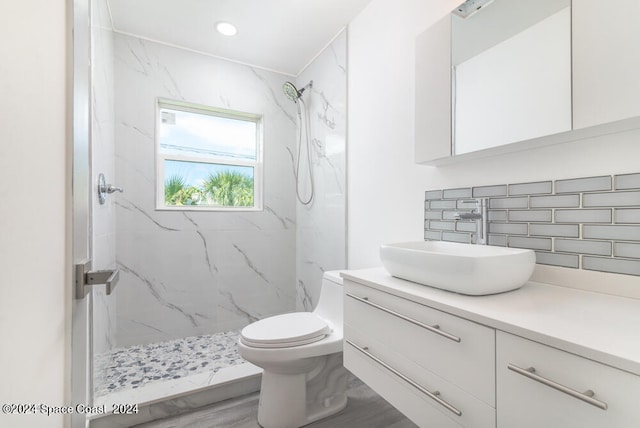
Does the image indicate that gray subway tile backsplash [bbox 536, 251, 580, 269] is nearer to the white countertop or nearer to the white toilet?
the white countertop

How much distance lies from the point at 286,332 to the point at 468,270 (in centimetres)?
102

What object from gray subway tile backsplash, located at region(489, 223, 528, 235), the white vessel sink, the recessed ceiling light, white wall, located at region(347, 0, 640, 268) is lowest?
the white vessel sink

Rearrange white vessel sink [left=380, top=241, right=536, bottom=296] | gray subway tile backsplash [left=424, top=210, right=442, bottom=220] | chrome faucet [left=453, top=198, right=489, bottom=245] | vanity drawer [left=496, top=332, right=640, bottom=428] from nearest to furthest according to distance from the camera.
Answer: vanity drawer [left=496, top=332, right=640, bottom=428] → white vessel sink [left=380, top=241, right=536, bottom=296] → chrome faucet [left=453, top=198, right=489, bottom=245] → gray subway tile backsplash [left=424, top=210, right=442, bottom=220]

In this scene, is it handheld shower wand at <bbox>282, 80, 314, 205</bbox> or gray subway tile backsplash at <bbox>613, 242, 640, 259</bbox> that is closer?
gray subway tile backsplash at <bbox>613, 242, 640, 259</bbox>

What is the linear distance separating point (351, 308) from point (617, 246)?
905 millimetres

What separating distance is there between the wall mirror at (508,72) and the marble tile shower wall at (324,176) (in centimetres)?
98

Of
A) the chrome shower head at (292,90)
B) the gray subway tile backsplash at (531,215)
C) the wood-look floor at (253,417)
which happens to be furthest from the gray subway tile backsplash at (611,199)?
the chrome shower head at (292,90)

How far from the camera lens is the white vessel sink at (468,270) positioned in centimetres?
84

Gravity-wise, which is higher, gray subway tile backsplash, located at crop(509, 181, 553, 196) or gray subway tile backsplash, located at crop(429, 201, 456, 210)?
gray subway tile backsplash, located at crop(509, 181, 553, 196)

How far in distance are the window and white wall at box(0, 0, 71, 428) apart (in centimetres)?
200

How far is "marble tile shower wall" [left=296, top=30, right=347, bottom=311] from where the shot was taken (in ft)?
7.23

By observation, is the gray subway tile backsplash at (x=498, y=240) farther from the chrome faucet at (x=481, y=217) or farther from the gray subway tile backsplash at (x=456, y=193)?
the gray subway tile backsplash at (x=456, y=193)

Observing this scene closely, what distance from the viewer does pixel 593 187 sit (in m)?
0.93

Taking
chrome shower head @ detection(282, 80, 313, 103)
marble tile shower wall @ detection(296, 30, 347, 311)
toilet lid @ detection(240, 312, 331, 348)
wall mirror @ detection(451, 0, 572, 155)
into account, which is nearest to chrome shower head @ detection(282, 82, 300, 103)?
chrome shower head @ detection(282, 80, 313, 103)
